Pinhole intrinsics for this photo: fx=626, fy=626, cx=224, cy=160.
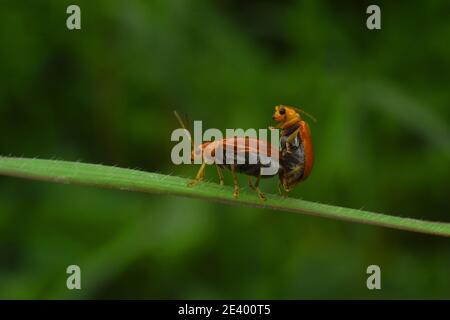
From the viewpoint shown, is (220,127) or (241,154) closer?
(241,154)

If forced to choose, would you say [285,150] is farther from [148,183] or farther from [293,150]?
[148,183]

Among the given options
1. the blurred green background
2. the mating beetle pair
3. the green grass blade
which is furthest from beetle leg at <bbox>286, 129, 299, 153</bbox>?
the blurred green background

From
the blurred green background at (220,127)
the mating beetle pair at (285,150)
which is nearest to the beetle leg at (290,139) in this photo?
the mating beetle pair at (285,150)

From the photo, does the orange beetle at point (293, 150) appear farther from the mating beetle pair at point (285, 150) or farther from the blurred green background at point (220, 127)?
the blurred green background at point (220, 127)

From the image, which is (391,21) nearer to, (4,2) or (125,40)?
(125,40)

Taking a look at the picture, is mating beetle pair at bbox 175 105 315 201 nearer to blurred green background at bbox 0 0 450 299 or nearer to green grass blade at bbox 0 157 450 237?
green grass blade at bbox 0 157 450 237

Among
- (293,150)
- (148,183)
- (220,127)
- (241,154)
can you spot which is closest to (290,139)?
(293,150)

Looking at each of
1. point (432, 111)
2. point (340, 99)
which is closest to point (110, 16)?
point (340, 99)
